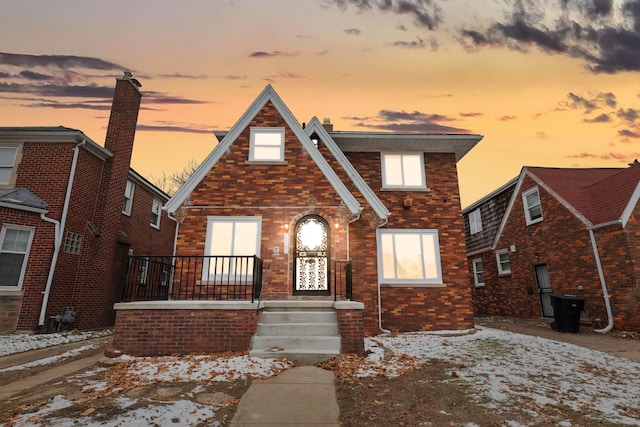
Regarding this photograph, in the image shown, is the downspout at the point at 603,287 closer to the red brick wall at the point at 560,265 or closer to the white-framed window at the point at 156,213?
the red brick wall at the point at 560,265

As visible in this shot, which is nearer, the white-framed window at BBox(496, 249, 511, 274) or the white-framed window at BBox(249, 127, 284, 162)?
the white-framed window at BBox(249, 127, 284, 162)

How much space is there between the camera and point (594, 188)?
12.8 metres

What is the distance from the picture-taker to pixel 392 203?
448 inches

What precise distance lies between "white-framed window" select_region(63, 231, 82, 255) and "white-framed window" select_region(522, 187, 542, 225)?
1858cm

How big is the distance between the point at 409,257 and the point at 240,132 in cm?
701

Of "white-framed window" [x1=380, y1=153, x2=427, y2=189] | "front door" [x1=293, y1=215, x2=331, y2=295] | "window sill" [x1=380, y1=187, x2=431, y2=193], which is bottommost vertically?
"front door" [x1=293, y1=215, x2=331, y2=295]

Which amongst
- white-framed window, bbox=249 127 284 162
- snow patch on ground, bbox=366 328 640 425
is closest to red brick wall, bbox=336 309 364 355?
snow patch on ground, bbox=366 328 640 425

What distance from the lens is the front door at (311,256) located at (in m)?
9.12

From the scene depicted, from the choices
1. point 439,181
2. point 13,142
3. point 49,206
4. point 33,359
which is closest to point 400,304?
point 439,181

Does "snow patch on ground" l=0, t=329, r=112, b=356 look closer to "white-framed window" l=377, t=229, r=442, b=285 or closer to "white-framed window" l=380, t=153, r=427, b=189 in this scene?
"white-framed window" l=377, t=229, r=442, b=285

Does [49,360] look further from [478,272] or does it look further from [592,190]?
[478,272]

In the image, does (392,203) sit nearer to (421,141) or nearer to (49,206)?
(421,141)

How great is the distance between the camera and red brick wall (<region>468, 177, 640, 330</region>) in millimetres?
10164

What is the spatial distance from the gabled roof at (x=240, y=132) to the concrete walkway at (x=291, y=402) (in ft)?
17.4
